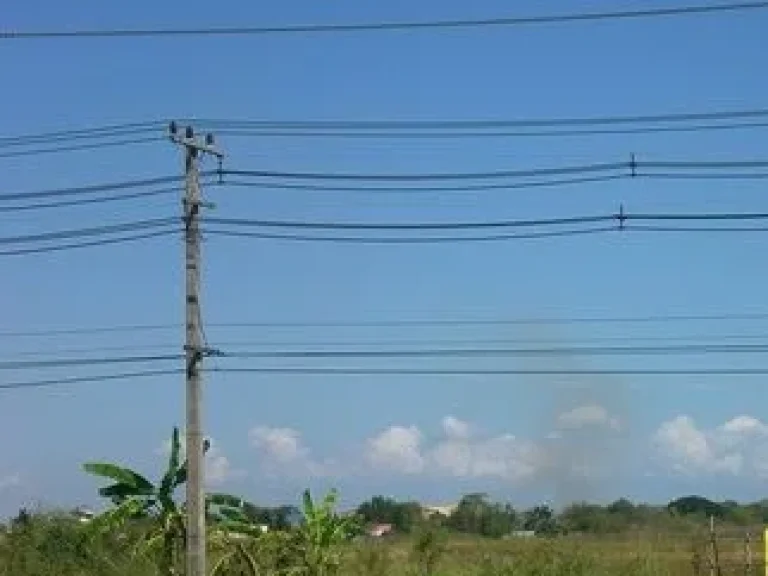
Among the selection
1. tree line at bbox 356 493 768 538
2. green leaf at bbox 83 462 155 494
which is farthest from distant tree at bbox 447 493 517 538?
green leaf at bbox 83 462 155 494

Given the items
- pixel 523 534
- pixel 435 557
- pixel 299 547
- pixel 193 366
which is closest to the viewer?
pixel 193 366

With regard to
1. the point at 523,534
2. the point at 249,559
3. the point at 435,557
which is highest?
the point at 523,534

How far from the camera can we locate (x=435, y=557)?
48000 millimetres

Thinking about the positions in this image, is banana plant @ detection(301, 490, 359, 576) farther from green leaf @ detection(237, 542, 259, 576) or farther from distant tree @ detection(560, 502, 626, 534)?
distant tree @ detection(560, 502, 626, 534)

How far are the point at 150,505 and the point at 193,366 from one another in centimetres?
531

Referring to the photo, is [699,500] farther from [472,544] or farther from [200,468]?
→ [200,468]

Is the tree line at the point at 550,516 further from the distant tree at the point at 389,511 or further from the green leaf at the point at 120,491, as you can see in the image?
the green leaf at the point at 120,491

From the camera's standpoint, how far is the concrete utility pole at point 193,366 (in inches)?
1152

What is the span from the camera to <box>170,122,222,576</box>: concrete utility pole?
29.3 m

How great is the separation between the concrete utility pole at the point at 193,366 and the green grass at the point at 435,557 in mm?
9985

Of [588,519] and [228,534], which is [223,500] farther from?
[588,519]

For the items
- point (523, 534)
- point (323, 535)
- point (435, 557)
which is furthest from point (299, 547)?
point (523, 534)

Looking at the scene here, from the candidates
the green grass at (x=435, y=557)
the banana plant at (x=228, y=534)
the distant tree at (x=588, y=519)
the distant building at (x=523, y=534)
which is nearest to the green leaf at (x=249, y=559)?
the banana plant at (x=228, y=534)

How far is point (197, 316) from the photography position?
29.6m
